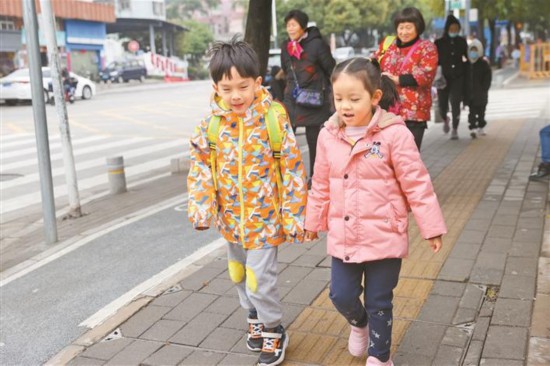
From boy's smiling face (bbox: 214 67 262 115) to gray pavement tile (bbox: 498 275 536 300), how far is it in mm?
2031

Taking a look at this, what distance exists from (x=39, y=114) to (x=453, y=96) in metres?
7.07

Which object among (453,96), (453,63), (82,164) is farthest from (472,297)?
(82,164)

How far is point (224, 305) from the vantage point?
416cm

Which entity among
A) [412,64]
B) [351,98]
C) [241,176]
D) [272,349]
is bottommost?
[272,349]

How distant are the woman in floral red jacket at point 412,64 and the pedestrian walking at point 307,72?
834 mm

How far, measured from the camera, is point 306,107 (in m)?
6.94

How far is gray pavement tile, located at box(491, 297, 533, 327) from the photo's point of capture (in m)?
3.63

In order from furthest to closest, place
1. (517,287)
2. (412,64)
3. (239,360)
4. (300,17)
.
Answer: (300,17)
(412,64)
(517,287)
(239,360)

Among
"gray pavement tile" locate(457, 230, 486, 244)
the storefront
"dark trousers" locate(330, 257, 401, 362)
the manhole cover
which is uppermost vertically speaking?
the storefront

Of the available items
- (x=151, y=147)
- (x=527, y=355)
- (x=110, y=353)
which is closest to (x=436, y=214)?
(x=527, y=355)

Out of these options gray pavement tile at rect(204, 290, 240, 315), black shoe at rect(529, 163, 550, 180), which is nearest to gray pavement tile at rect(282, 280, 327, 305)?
gray pavement tile at rect(204, 290, 240, 315)

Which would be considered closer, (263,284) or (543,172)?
(263,284)

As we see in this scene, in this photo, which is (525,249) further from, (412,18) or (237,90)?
(237,90)

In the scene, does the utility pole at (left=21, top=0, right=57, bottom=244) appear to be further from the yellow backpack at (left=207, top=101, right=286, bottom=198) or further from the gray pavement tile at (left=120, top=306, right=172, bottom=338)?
the yellow backpack at (left=207, top=101, right=286, bottom=198)
